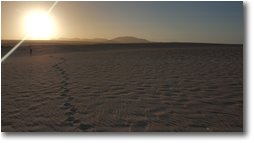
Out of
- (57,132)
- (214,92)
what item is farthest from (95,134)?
(214,92)

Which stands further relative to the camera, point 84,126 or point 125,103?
point 125,103

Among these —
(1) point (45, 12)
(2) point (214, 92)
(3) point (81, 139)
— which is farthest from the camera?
(2) point (214, 92)

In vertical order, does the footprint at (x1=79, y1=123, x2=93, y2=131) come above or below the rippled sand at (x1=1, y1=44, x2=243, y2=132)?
below

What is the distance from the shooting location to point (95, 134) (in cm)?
458

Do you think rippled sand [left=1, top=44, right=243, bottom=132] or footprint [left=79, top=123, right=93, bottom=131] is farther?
rippled sand [left=1, top=44, right=243, bottom=132]

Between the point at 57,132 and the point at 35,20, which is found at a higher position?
the point at 35,20

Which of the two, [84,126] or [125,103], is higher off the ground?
[125,103]

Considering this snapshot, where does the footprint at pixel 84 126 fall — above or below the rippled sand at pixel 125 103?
below

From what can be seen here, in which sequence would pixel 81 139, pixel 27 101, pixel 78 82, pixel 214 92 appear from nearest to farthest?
pixel 81 139, pixel 27 101, pixel 214 92, pixel 78 82

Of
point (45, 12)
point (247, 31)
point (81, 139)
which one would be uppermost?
point (45, 12)

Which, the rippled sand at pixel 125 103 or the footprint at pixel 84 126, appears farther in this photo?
the rippled sand at pixel 125 103

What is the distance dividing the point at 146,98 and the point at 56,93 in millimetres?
2217

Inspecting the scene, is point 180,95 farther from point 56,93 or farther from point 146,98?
point 56,93

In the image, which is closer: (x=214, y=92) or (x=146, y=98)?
(x=146, y=98)
